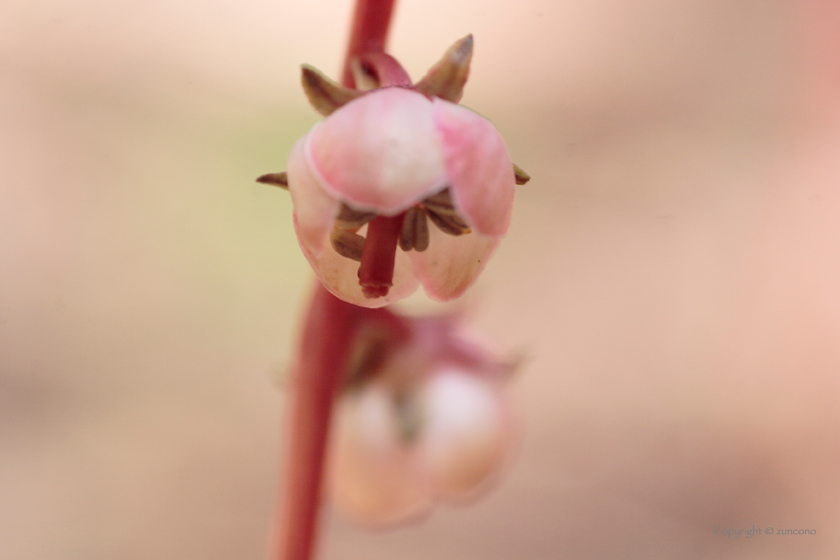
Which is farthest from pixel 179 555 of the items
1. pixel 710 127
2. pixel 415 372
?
pixel 710 127

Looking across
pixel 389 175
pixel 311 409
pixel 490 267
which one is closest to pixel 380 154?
pixel 389 175

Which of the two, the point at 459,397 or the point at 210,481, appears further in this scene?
the point at 210,481

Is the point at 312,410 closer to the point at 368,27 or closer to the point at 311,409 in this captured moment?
the point at 311,409

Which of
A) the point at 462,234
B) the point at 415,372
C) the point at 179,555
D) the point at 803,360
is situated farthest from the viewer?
the point at 803,360

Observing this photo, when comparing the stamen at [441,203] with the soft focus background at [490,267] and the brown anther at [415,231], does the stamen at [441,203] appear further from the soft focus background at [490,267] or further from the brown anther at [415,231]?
the soft focus background at [490,267]

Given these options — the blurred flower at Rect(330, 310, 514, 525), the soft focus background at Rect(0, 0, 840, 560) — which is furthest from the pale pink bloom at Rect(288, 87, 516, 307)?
the soft focus background at Rect(0, 0, 840, 560)

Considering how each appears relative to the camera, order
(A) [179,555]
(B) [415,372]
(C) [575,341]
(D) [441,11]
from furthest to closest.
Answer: (C) [575,341]
(A) [179,555]
(D) [441,11]
(B) [415,372]

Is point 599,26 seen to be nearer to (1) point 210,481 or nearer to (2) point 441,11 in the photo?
(2) point 441,11

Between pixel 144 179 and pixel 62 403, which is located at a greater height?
pixel 144 179

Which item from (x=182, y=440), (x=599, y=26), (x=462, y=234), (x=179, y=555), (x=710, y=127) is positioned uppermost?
(x=599, y=26)
